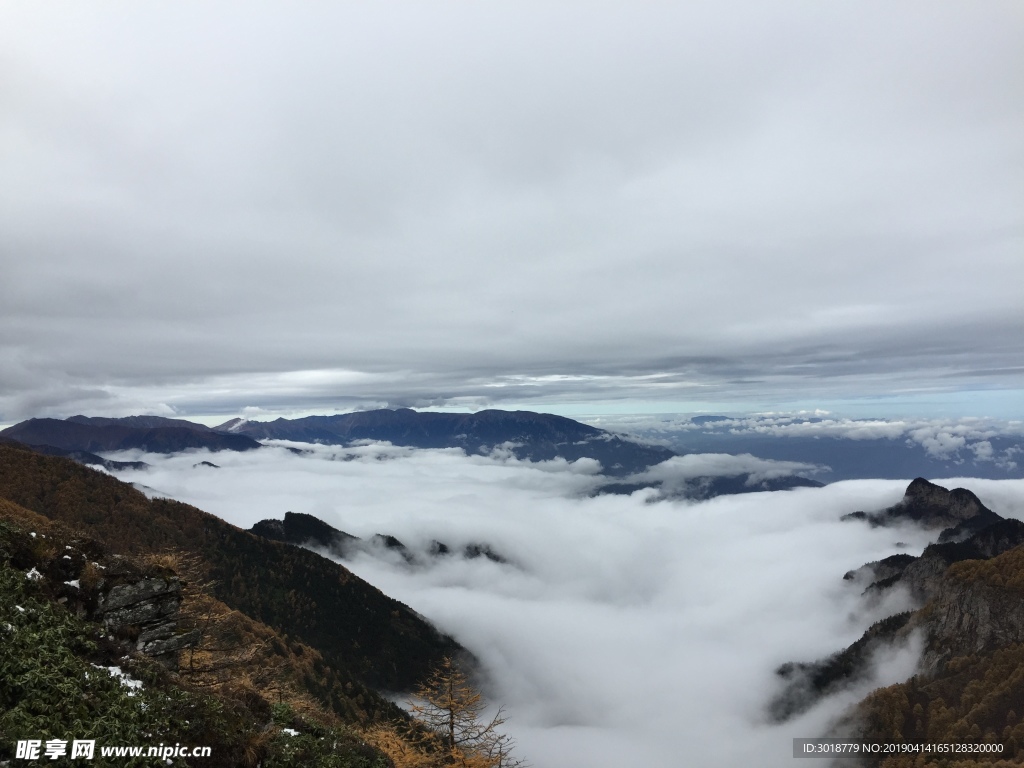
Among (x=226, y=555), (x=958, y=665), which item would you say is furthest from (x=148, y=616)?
(x=958, y=665)

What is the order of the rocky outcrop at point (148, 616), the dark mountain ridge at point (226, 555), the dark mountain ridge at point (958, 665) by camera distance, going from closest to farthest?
→ the rocky outcrop at point (148, 616)
the dark mountain ridge at point (958, 665)
the dark mountain ridge at point (226, 555)

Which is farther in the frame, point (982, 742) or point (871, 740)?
point (871, 740)

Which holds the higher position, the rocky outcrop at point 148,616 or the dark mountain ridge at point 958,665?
the rocky outcrop at point 148,616

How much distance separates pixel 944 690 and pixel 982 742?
31240 mm

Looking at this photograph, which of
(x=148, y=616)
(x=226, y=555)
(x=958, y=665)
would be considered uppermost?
(x=148, y=616)

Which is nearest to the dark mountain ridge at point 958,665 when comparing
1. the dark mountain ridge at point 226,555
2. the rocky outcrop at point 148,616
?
the dark mountain ridge at point 226,555

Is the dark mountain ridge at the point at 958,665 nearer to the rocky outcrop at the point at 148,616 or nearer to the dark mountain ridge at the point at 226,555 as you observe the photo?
the dark mountain ridge at the point at 226,555

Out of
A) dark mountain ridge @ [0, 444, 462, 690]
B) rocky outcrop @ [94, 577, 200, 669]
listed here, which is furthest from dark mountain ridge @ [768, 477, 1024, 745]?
rocky outcrop @ [94, 577, 200, 669]

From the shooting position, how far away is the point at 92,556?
2575 cm

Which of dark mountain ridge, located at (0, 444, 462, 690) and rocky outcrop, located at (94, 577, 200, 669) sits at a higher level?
rocky outcrop, located at (94, 577, 200, 669)

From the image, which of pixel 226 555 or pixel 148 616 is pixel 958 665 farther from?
pixel 226 555

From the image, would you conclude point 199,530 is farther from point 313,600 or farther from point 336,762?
point 336,762

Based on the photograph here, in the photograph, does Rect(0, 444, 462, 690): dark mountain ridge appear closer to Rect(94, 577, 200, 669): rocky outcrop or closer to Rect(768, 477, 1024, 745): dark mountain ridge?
Rect(94, 577, 200, 669): rocky outcrop

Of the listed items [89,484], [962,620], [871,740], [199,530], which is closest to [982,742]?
[871,740]
